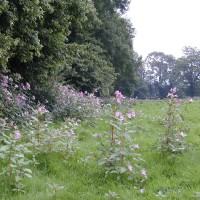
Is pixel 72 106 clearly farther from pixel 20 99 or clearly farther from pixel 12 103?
pixel 12 103

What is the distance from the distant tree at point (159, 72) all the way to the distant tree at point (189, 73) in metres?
6.19

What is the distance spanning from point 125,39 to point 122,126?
26512 millimetres

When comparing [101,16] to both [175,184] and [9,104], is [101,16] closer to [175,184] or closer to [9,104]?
[9,104]

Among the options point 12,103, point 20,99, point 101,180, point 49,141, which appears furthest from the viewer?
Result: point 20,99

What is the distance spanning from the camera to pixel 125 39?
3102 cm

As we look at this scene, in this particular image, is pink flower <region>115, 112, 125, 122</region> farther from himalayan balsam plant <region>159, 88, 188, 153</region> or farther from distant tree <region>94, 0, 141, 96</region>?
distant tree <region>94, 0, 141, 96</region>

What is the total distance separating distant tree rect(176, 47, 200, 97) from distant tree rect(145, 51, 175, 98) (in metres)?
6.19

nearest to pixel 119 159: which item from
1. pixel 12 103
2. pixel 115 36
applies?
pixel 12 103

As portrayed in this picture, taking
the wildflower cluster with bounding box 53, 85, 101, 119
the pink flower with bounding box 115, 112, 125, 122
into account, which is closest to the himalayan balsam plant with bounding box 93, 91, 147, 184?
the pink flower with bounding box 115, 112, 125, 122

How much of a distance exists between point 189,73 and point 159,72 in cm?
1584

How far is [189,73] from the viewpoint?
70125 mm

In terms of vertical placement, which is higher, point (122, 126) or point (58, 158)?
point (122, 126)

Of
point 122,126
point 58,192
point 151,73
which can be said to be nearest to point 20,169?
point 58,192

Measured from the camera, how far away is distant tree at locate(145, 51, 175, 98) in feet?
258
